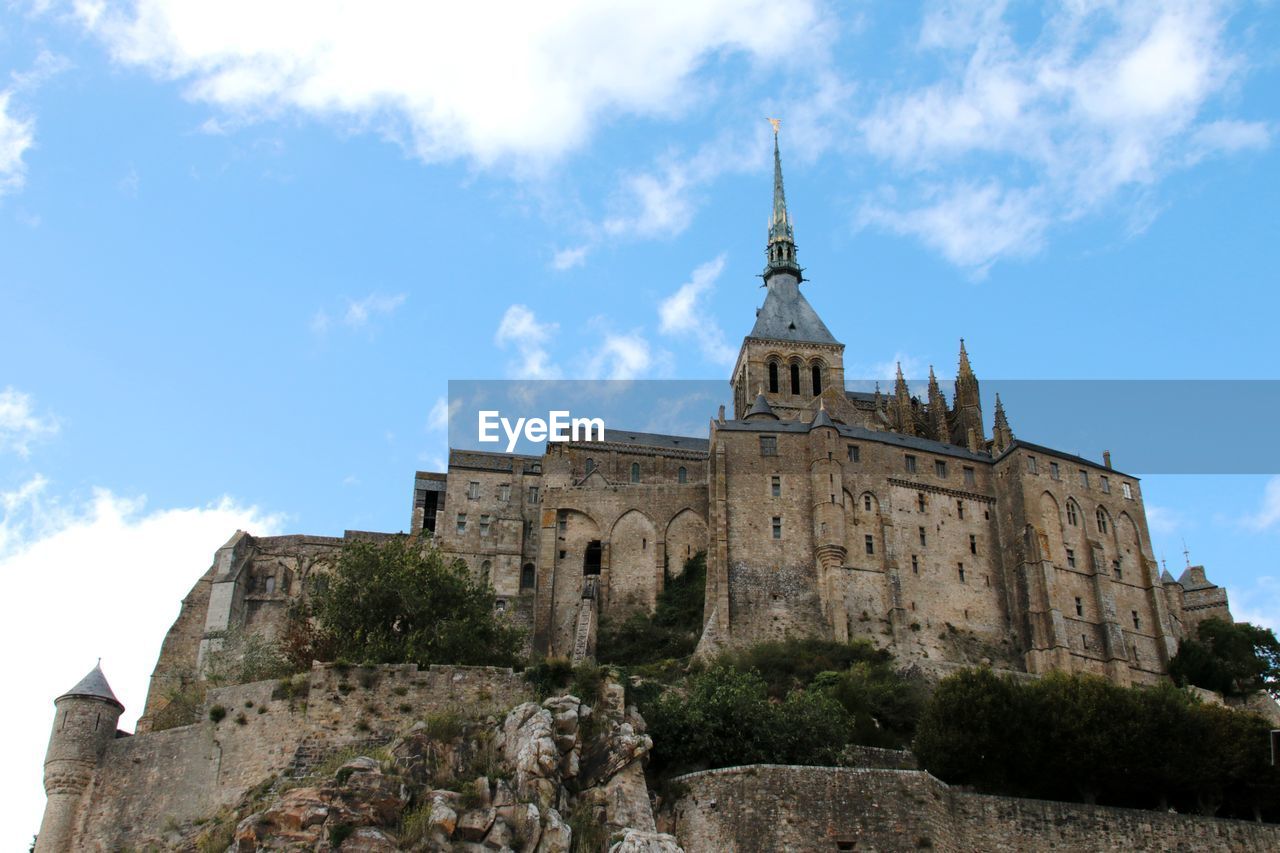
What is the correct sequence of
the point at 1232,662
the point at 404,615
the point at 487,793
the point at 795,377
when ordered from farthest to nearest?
the point at 795,377
the point at 1232,662
the point at 404,615
the point at 487,793

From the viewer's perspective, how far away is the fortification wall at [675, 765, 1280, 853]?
113ft

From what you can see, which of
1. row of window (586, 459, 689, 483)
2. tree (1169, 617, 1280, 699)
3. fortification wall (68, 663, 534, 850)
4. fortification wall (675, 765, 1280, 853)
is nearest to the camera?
fortification wall (675, 765, 1280, 853)

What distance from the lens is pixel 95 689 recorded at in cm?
4194

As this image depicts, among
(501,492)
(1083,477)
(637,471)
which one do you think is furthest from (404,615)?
(1083,477)

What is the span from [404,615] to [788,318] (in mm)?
61021

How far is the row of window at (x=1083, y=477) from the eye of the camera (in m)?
76.0

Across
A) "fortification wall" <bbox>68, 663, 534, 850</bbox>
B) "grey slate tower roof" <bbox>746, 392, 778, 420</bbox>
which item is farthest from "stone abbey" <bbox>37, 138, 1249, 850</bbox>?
"fortification wall" <bbox>68, 663, 534, 850</bbox>

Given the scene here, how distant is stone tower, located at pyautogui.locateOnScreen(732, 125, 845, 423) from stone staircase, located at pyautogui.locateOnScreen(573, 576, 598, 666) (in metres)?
22.6

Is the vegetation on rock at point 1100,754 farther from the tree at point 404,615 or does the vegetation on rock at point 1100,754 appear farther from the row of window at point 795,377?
the row of window at point 795,377

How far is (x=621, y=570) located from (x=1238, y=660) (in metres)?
34.3

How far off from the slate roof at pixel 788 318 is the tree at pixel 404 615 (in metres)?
53.0

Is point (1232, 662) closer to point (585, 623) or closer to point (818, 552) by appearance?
point (818, 552)

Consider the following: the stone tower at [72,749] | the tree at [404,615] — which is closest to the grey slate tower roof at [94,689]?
the stone tower at [72,749]

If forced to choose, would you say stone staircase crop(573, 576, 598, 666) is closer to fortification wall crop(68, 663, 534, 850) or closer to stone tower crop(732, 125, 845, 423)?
stone tower crop(732, 125, 845, 423)
